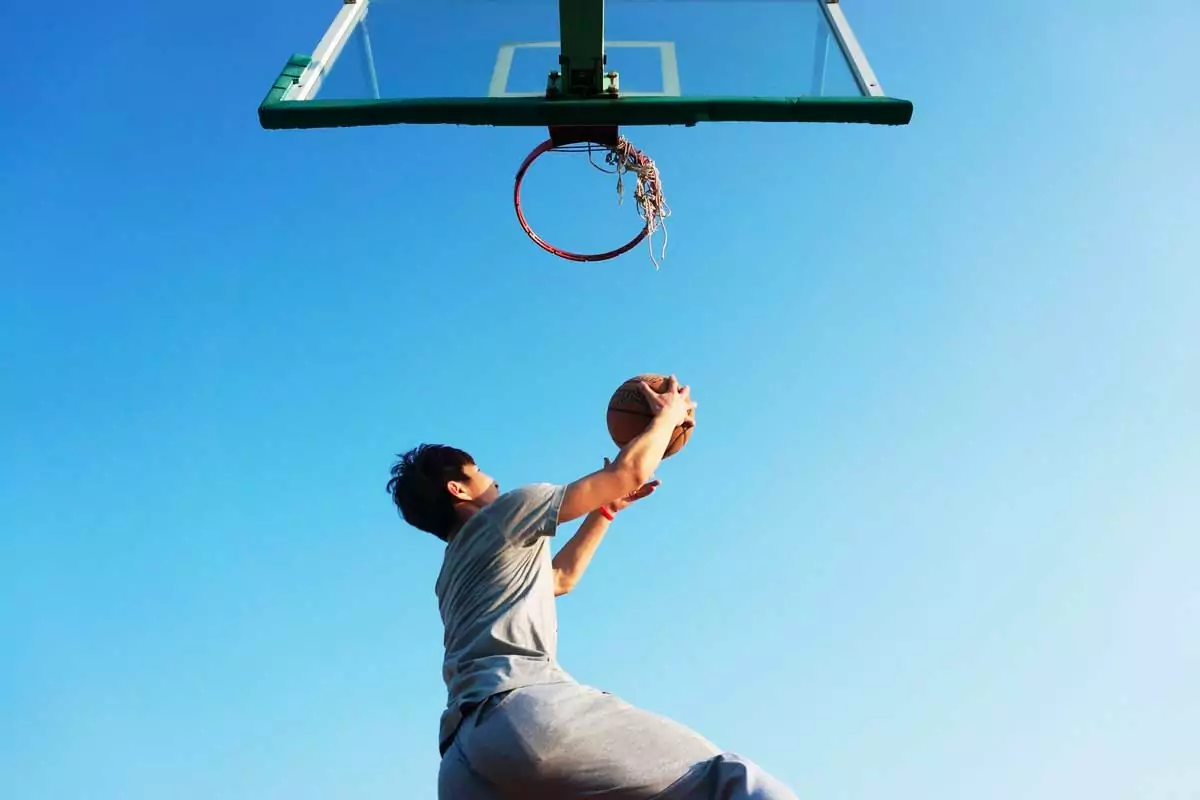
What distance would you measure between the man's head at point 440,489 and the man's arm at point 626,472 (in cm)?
52

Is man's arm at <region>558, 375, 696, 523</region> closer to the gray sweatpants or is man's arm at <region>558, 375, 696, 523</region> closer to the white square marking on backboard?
the gray sweatpants

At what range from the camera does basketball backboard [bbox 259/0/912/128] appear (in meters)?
5.58

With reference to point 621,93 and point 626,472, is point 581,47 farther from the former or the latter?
point 626,472

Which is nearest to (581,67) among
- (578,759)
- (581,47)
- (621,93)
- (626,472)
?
(581,47)

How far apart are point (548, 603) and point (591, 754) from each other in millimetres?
707

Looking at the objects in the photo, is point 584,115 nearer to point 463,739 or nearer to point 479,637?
point 479,637

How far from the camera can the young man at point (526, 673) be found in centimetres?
292

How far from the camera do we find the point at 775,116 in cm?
557

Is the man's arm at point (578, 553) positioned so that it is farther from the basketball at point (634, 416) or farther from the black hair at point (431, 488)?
the black hair at point (431, 488)

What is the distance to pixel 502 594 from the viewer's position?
3436mm

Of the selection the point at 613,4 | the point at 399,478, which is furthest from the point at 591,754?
the point at 613,4

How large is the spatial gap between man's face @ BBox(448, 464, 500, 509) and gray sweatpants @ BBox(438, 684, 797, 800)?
996mm

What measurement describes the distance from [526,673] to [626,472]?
2.65 feet

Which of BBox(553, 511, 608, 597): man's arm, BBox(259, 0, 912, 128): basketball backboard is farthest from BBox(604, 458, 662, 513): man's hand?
BBox(259, 0, 912, 128): basketball backboard
